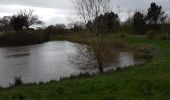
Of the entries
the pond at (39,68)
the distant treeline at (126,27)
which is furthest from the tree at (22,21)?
the pond at (39,68)

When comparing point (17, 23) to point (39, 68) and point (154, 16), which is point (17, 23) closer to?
point (154, 16)

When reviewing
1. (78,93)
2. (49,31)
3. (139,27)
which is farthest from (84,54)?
(49,31)

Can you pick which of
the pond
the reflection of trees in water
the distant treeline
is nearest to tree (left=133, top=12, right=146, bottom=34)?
the distant treeline

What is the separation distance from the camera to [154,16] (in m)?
55.1

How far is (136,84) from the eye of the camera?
9641 mm

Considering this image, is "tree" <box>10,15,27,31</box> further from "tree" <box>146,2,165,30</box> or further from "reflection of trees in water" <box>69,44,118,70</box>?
"reflection of trees in water" <box>69,44,118,70</box>

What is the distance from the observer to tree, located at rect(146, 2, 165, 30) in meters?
55.0

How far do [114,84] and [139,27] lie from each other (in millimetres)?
47197

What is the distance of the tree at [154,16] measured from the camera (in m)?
55.0

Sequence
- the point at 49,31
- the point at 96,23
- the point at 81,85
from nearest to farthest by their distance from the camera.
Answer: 1. the point at 81,85
2. the point at 96,23
3. the point at 49,31

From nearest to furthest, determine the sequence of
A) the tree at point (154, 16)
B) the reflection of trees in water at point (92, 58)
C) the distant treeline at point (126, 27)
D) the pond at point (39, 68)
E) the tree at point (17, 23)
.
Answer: the reflection of trees in water at point (92, 58)
the pond at point (39, 68)
the distant treeline at point (126, 27)
the tree at point (154, 16)
the tree at point (17, 23)

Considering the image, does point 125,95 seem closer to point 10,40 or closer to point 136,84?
point 136,84

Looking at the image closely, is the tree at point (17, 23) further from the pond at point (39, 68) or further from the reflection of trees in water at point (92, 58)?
the reflection of trees in water at point (92, 58)

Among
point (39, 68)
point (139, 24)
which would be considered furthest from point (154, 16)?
point (39, 68)
